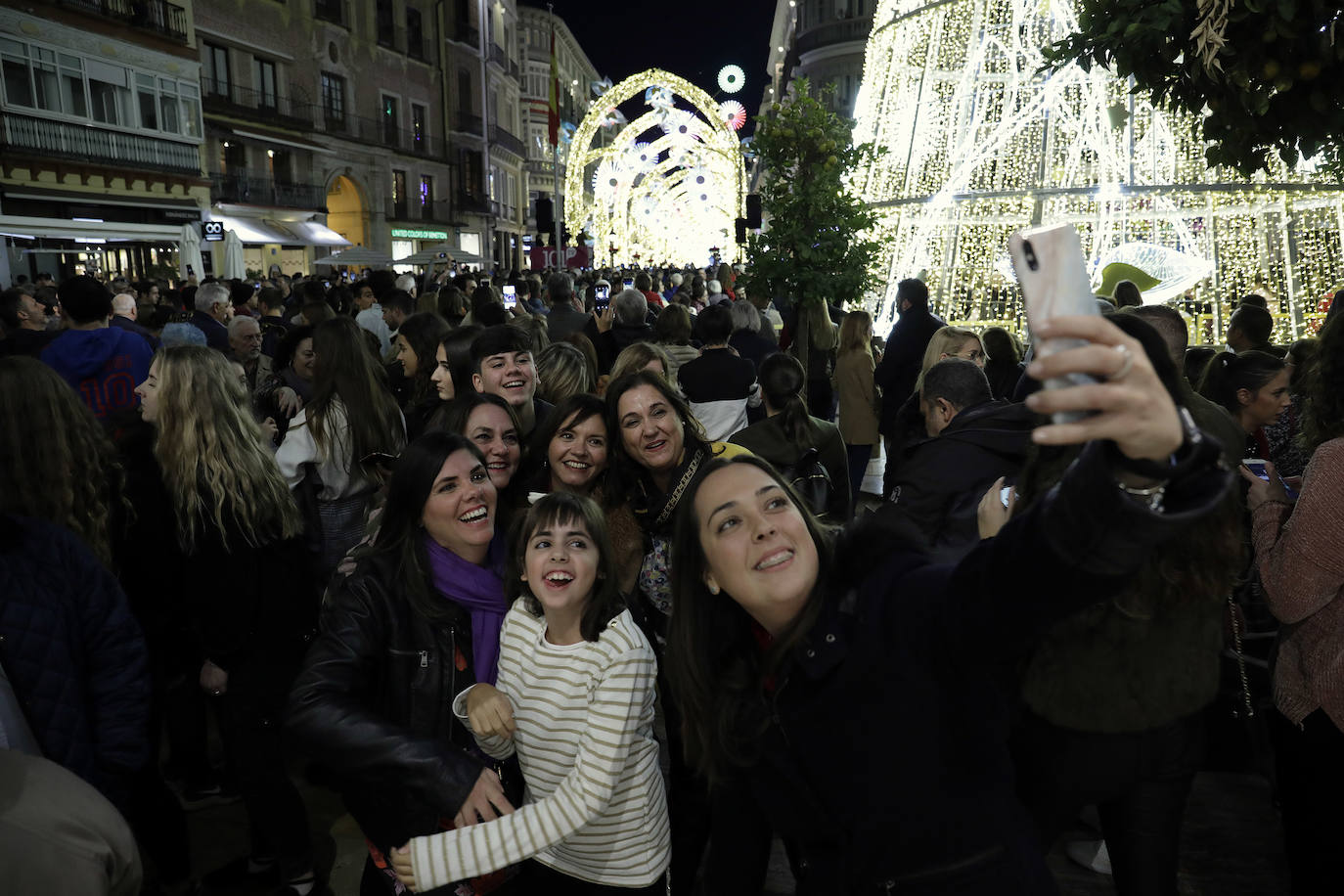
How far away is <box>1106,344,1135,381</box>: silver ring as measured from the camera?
1.04 meters

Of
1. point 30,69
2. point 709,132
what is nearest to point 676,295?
point 30,69

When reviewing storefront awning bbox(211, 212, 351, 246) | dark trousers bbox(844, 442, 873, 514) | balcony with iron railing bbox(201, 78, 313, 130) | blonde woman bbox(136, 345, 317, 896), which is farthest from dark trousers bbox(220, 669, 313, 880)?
balcony with iron railing bbox(201, 78, 313, 130)

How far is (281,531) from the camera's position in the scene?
3.35 meters

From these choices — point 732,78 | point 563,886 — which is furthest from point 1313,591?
point 732,78

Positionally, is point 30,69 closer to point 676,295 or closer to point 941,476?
point 676,295

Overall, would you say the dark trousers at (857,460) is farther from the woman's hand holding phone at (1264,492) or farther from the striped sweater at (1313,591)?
the striped sweater at (1313,591)

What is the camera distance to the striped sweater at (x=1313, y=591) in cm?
221

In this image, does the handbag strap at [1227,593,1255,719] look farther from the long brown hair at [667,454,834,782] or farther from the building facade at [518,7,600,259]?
the building facade at [518,7,600,259]

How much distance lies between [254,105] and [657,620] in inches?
1089

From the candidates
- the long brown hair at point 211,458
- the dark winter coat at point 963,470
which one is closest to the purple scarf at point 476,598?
the long brown hair at point 211,458

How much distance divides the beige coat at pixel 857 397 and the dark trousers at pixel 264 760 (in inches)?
191

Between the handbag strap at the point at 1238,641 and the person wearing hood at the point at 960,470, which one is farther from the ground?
the person wearing hood at the point at 960,470

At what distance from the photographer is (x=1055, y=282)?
1.05 metres

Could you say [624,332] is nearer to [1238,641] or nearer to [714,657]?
[1238,641]
